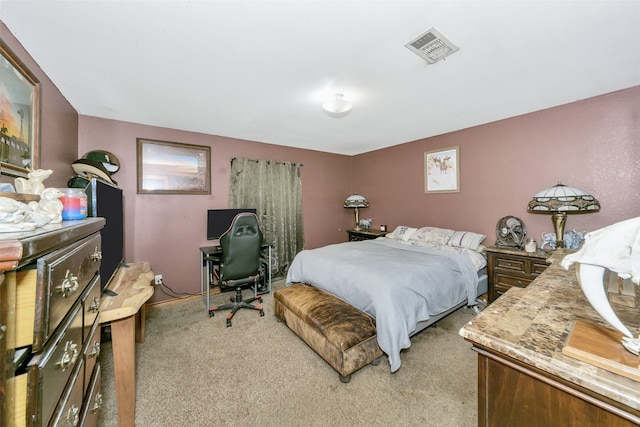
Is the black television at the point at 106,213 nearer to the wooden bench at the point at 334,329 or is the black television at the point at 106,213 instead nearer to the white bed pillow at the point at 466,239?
the wooden bench at the point at 334,329

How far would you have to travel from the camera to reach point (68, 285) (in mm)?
766

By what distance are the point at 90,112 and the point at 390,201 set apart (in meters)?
4.51

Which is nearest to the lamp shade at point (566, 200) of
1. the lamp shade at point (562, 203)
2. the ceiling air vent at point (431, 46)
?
the lamp shade at point (562, 203)

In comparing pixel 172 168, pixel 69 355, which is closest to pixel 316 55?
pixel 69 355

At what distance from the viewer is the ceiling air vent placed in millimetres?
1556

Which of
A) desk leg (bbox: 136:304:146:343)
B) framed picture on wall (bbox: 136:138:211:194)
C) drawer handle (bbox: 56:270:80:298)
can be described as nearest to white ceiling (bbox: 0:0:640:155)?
framed picture on wall (bbox: 136:138:211:194)

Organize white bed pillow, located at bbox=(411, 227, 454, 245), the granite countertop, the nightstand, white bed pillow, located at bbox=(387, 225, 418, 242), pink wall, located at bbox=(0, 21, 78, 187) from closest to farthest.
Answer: the granite countertop, pink wall, located at bbox=(0, 21, 78, 187), the nightstand, white bed pillow, located at bbox=(411, 227, 454, 245), white bed pillow, located at bbox=(387, 225, 418, 242)

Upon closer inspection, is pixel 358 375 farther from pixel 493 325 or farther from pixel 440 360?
pixel 493 325

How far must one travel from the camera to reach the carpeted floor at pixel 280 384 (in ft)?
5.12

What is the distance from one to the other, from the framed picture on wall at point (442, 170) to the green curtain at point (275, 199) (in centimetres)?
224

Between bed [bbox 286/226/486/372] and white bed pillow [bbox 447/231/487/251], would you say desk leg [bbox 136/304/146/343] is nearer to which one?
bed [bbox 286/226/486/372]

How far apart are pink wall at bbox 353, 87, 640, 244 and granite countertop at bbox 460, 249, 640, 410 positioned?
2.09 meters

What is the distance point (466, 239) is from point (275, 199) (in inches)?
117

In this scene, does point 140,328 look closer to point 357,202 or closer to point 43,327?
point 43,327
